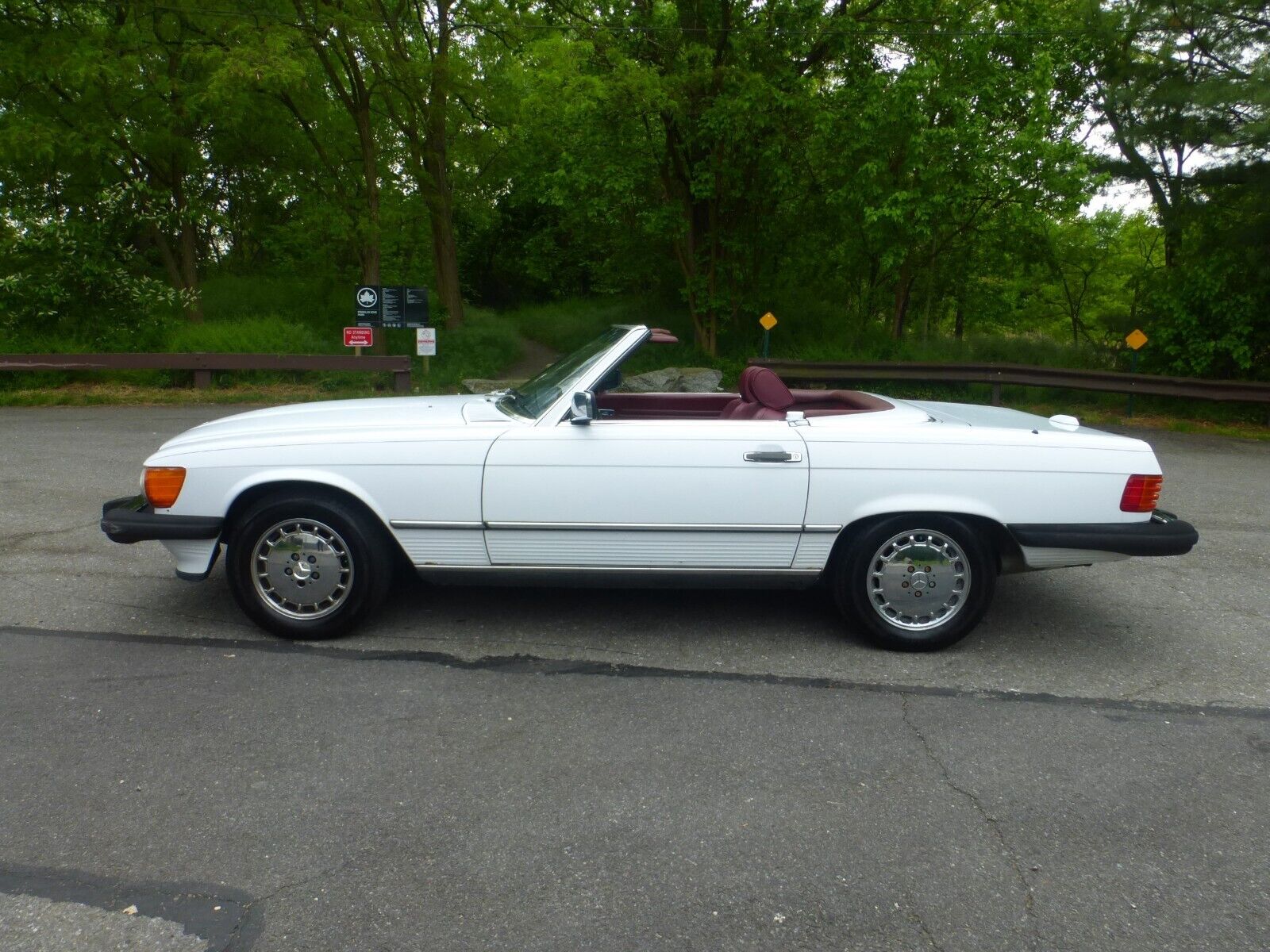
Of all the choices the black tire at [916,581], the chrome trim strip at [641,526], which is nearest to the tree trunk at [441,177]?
the chrome trim strip at [641,526]

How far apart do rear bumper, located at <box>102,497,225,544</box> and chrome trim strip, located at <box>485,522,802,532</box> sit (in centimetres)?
126

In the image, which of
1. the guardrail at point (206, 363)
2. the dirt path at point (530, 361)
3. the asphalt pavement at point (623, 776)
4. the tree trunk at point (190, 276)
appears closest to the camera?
the asphalt pavement at point (623, 776)

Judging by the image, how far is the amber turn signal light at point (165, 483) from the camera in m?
4.74

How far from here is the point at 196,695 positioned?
4.22 metres

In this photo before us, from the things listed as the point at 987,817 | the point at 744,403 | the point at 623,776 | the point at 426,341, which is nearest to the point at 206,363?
the point at 426,341

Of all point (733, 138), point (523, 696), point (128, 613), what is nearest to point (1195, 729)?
point (523, 696)

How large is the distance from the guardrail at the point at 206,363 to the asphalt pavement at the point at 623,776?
11783 mm

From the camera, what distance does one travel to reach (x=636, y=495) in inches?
185

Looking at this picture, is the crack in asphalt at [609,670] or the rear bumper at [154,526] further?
the rear bumper at [154,526]

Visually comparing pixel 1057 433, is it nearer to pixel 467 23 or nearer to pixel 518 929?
pixel 518 929

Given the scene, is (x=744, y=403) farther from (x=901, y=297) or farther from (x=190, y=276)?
(x=190, y=276)

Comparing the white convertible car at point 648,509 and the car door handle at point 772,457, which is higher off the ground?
the car door handle at point 772,457

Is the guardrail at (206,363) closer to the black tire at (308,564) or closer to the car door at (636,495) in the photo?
the black tire at (308,564)

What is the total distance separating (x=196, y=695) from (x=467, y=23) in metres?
19.1
